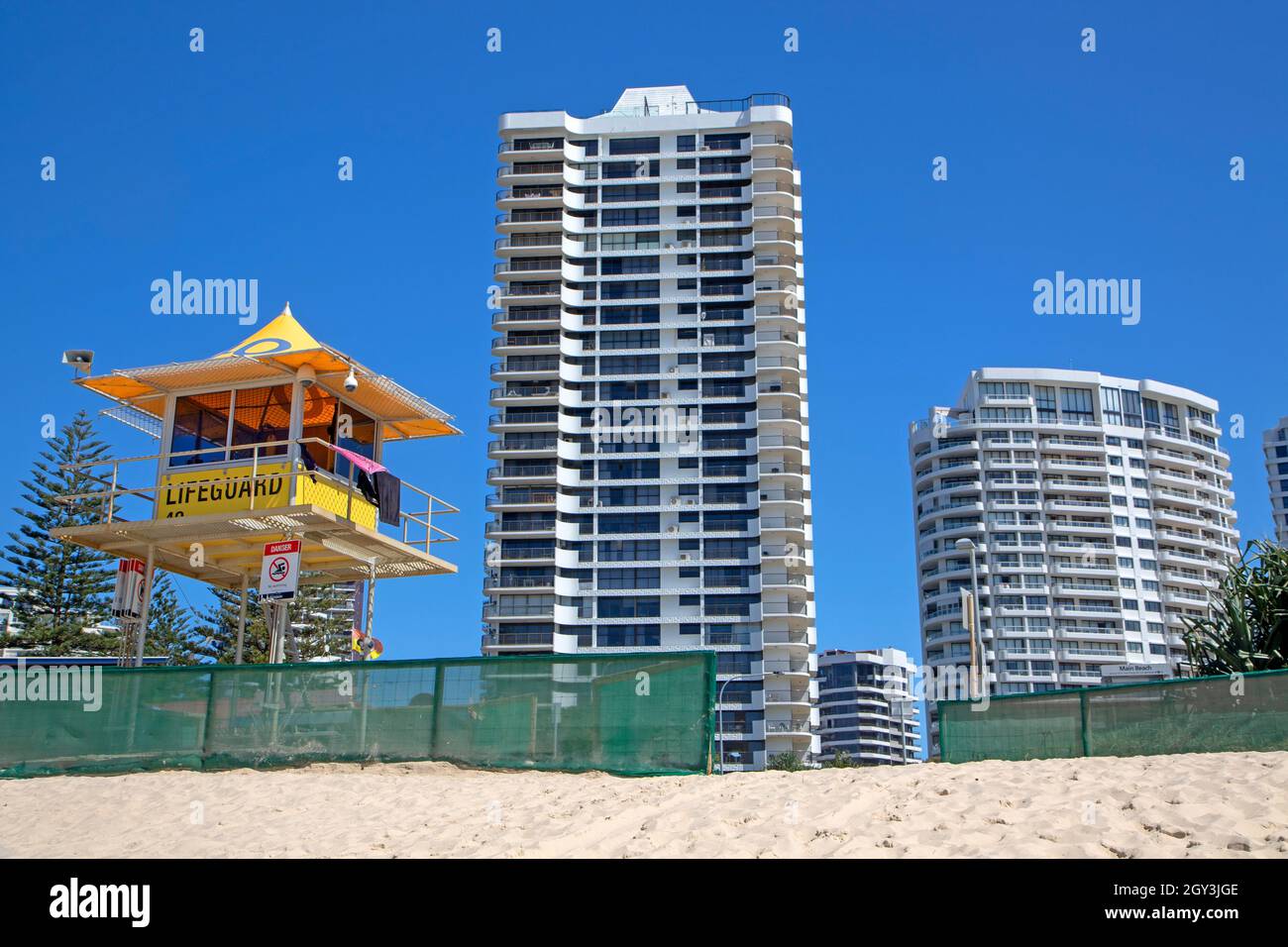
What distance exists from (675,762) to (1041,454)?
110071mm

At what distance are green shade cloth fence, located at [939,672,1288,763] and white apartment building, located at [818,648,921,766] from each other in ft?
551

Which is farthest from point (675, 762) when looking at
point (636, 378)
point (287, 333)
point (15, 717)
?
point (636, 378)

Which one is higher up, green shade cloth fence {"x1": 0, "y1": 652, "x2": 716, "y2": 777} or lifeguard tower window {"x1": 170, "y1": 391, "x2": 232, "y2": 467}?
lifeguard tower window {"x1": 170, "y1": 391, "x2": 232, "y2": 467}

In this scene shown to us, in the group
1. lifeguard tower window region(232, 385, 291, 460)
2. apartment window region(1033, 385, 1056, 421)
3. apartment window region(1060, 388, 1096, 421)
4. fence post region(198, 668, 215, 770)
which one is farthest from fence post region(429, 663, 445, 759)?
apartment window region(1060, 388, 1096, 421)

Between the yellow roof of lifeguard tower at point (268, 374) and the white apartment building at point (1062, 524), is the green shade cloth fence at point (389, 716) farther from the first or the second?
the white apartment building at point (1062, 524)

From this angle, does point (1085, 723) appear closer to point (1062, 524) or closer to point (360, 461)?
point (360, 461)

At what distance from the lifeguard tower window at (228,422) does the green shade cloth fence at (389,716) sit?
575 cm

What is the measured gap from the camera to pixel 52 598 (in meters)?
43.7

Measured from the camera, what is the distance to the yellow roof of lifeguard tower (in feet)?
66.7

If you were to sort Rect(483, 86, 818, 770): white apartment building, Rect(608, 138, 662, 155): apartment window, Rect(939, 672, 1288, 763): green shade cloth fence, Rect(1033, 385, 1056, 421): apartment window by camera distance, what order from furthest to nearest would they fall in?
Rect(1033, 385, 1056, 421): apartment window
Rect(608, 138, 662, 155): apartment window
Rect(483, 86, 818, 770): white apartment building
Rect(939, 672, 1288, 763): green shade cloth fence

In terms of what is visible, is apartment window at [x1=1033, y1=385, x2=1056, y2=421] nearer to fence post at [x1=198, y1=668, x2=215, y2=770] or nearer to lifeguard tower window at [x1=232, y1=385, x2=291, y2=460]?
lifeguard tower window at [x1=232, y1=385, x2=291, y2=460]

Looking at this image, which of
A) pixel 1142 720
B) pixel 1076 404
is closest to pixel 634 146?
pixel 1076 404

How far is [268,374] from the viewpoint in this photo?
810 inches

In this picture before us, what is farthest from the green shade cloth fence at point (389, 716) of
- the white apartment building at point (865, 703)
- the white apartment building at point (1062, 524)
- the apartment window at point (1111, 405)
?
the white apartment building at point (865, 703)
